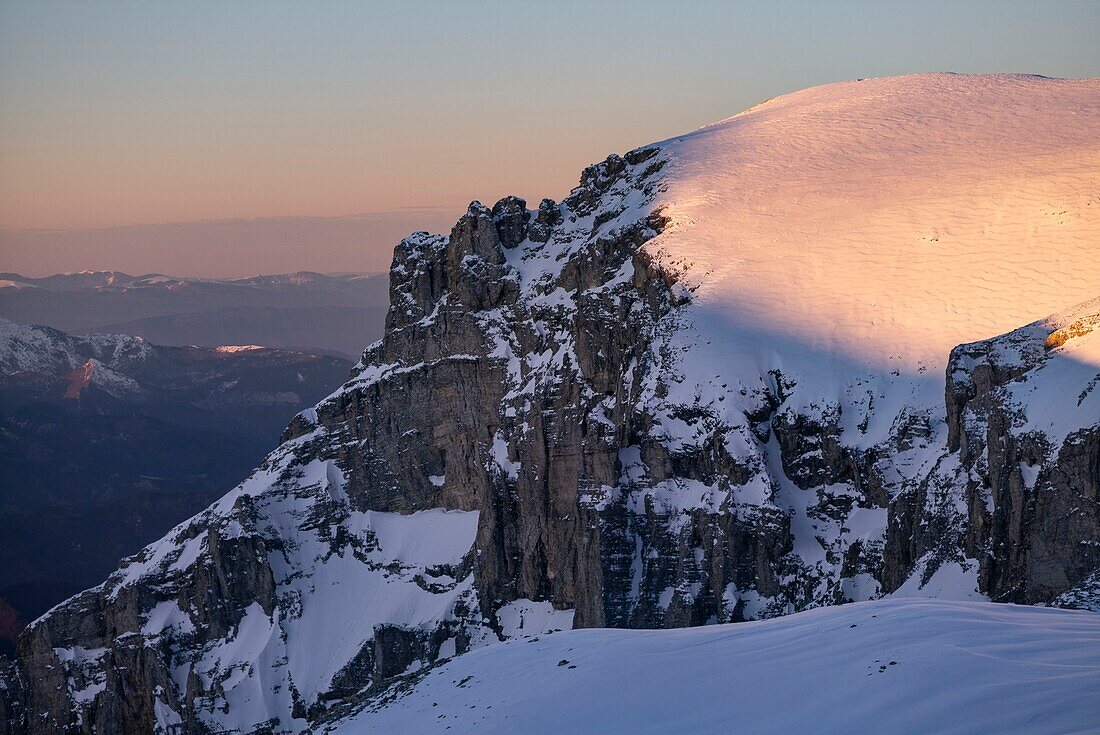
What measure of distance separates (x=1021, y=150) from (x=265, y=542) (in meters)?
94.5

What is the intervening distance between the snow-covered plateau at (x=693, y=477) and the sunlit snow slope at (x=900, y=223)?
1.38ft

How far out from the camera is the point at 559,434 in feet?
550

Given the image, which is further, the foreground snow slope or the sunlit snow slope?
the sunlit snow slope

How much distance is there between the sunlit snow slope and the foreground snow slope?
6376cm

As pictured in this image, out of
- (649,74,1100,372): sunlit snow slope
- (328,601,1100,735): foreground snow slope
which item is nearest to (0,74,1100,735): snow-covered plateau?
(328,601,1100,735): foreground snow slope

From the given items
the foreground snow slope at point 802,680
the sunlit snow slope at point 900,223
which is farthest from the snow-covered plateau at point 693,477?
the sunlit snow slope at point 900,223

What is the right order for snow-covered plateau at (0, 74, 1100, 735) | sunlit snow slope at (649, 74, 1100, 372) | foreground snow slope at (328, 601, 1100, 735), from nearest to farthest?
1. foreground snow slope at (328, 601, 1100, 735)
2. snow-covered plateau at (0, 74, 1100, 735)
3. sunlit snow slope at (649, 74, 1100, 372)

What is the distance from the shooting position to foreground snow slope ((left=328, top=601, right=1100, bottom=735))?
6181cm

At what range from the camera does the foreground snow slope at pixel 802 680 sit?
61.8 meters

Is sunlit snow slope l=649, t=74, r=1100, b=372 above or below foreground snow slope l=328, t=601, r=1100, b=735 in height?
above

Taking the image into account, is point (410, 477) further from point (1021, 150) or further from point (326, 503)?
point (1021, 150)

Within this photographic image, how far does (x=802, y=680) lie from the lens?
7081cm

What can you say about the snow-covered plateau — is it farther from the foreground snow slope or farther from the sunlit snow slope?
the sunlit snow slope

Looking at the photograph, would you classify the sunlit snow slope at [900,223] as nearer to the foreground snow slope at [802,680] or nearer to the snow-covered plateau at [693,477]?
the snow-covered plateau at [693,477]
